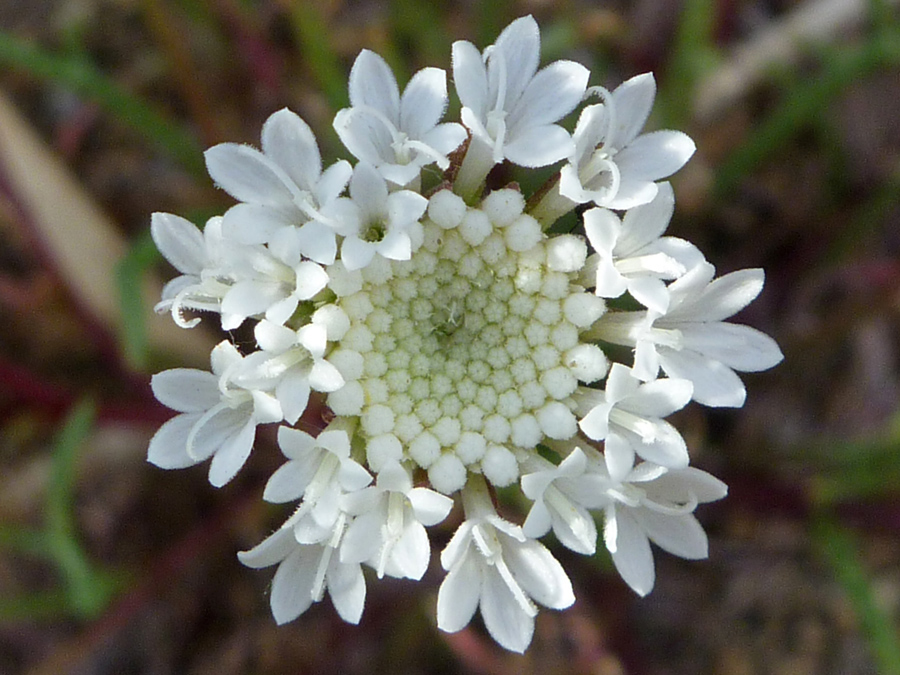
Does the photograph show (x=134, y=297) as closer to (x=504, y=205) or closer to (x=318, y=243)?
(x=318, y=243)

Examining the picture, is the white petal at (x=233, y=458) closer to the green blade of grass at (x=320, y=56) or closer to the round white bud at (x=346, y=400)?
the round white bud at (x=346, y=400)

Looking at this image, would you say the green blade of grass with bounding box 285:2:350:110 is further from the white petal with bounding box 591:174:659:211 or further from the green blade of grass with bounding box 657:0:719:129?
the white petal with bounding box 591:174:659:211

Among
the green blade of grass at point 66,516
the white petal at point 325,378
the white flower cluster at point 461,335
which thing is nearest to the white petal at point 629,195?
the white flower cluster at point 461,335

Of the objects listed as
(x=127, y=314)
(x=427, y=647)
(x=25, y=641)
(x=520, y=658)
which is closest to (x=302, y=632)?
(x=427, y=647)

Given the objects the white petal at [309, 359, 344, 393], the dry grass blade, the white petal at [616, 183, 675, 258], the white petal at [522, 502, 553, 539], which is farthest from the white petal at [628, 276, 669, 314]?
the dry grass blade

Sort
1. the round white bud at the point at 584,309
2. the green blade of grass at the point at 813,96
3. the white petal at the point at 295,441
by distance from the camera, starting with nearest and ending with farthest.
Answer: the white petal at the point at 295,441
the round white bud at the point at 584,309
the green blade of grass at the point at 813,96

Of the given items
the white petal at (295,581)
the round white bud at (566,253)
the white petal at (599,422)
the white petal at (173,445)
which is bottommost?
the white petal at (295,581)
